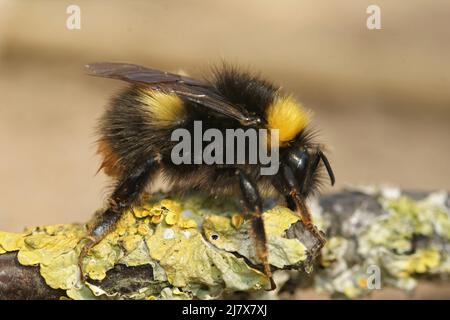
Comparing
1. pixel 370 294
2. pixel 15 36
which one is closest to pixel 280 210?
pixel 370 294

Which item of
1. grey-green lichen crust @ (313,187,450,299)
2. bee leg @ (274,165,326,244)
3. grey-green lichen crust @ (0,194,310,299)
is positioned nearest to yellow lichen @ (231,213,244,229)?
grey-green lichen crust @ (0,194,310,299)

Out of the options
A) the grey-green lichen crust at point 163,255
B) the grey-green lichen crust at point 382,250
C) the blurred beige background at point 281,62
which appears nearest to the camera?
the grey-green lichen crust at point 163,255

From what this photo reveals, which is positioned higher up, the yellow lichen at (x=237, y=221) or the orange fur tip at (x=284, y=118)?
the orange fur tip at (x=284, y=118)

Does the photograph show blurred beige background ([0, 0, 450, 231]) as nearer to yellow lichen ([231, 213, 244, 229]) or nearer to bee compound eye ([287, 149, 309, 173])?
bee compound eye ([287, 149, 309, 173])

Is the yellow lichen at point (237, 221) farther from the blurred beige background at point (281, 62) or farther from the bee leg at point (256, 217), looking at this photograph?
Answer: the blurred beige background at point (281, 62)

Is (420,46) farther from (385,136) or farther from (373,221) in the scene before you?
(373,221)

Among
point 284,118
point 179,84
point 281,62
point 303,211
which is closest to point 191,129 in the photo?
point 179,84

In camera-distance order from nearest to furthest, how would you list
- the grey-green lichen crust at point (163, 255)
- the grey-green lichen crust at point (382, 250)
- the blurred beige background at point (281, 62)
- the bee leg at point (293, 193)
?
A: the grey-green lichen crust at point (163, 255), the bee leg at point (293, 193), the grey-green lichen crust at point (382, 250), the blurred beige background at point (281, 62)

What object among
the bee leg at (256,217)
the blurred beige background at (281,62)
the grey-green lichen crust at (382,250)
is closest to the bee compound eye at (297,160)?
the bee leg at (256,217)
